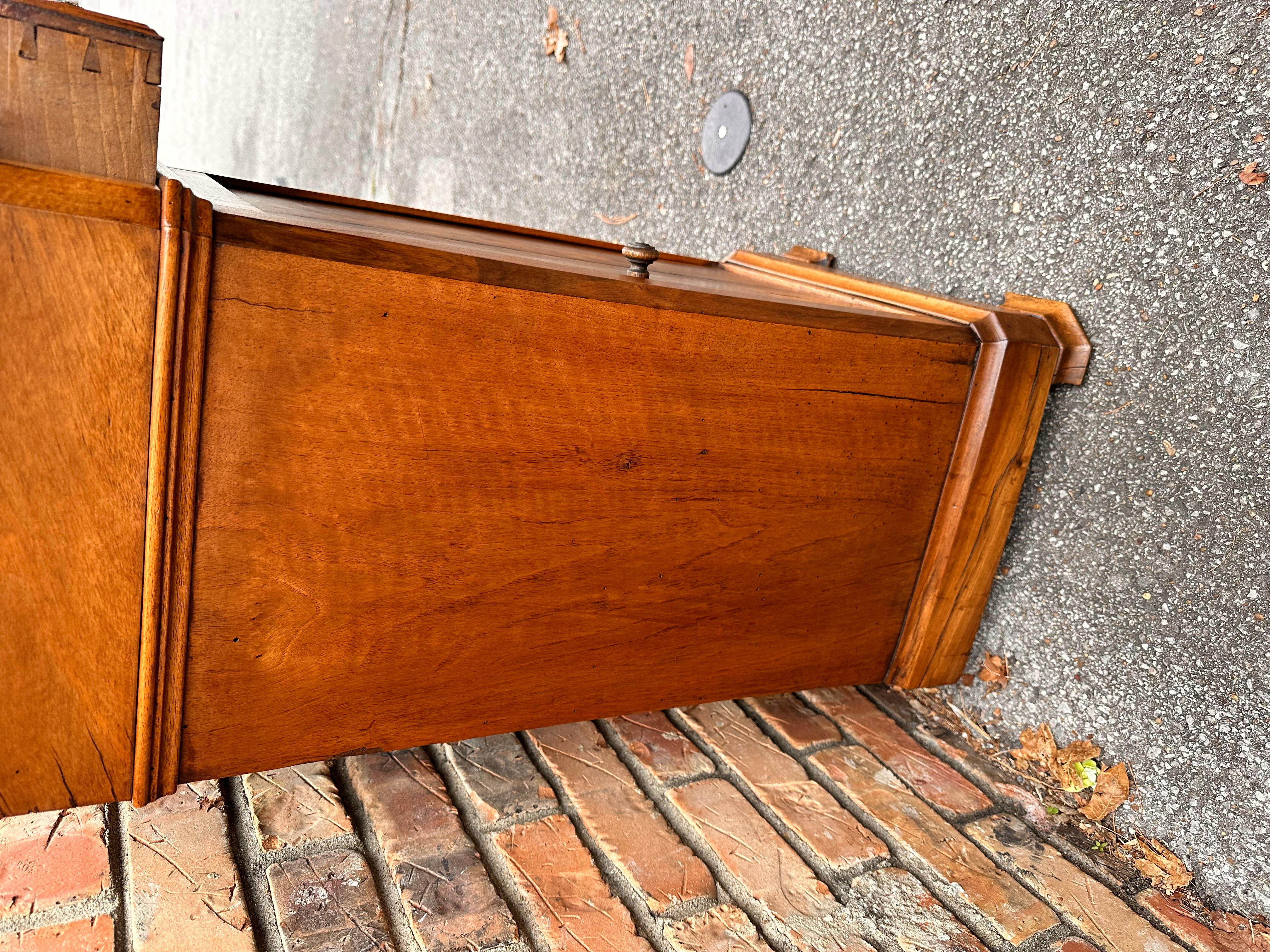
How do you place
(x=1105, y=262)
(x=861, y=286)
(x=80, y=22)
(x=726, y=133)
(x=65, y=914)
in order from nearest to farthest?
(x=80, y=22) < (x=65, y=914) < (x=1105, y=262) < (x=861, y=286) < (x=726, y=133)

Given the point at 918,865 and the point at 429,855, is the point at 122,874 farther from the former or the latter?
the point at 918,865

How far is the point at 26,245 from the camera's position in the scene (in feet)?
2.68

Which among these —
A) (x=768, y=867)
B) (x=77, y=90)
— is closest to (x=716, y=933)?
(x=768, y=867)

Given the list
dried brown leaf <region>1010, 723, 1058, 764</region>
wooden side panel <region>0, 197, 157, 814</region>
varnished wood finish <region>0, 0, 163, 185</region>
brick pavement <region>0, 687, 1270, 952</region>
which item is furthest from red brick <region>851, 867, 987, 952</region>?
varnished wood finish <region>0, 0, 163, 185</region>

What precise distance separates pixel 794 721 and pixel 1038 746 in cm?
43

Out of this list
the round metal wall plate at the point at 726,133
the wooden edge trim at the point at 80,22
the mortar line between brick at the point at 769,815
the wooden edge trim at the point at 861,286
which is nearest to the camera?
the wooden edge trim at the point at 80,22

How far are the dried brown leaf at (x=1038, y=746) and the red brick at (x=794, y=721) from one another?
12.9 inches

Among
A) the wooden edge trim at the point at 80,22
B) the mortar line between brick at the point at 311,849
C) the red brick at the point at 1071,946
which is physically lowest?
the mortar line between brick at the point at 311,849

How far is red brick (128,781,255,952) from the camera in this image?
40.1 inches

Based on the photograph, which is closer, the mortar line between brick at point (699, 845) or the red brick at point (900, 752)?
the mortar line between brick at point (699, 845)

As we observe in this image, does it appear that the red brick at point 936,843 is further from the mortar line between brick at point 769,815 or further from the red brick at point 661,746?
the red brick at point 661,746

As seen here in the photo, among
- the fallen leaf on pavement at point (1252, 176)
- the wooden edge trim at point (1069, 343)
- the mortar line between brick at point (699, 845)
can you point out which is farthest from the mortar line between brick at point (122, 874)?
the fallen leaf on pavement at point (1252, 176)

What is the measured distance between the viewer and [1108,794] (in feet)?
4.72

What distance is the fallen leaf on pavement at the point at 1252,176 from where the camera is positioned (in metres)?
1.28
